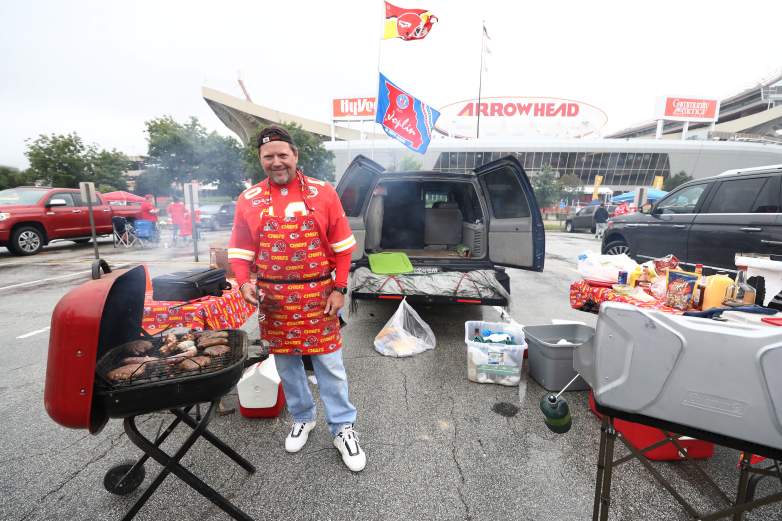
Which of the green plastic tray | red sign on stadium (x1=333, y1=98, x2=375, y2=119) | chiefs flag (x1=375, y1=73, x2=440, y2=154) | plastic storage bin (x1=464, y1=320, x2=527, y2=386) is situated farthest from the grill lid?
Answer: red sign on stadium (x1=333, y1=98, x2=375, y2=119)

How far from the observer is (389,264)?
Result: 3.97 metres

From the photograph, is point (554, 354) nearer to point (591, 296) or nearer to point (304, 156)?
point (591, 296)

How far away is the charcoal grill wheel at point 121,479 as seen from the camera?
1718mm

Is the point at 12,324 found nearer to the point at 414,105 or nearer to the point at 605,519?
the point at 605,519

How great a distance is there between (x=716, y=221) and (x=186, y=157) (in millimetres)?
27227

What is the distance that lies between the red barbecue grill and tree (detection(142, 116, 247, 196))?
2603 cm

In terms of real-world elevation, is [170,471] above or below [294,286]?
below

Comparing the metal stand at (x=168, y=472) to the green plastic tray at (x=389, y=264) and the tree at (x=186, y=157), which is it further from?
the tree at (x=186, y=157)

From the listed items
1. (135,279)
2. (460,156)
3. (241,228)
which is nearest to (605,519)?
(241,228)

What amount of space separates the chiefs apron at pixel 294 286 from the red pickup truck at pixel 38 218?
35.8ft

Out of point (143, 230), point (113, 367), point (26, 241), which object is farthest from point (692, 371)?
point (143, 230)

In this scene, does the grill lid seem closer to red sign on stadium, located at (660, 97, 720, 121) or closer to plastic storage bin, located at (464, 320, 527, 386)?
plastic storage bin, located at (464, 320, 527, 386)

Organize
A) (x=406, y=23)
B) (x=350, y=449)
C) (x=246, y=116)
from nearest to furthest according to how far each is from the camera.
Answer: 1. (x=350, y=449)
2. (x=406, y=23)
3. (x=246, y=116)

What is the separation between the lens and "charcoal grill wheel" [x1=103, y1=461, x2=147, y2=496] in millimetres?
1718
